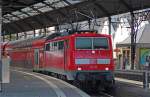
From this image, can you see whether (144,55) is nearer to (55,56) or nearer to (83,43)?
(55,56)

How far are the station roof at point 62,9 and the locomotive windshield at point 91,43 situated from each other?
661 inches

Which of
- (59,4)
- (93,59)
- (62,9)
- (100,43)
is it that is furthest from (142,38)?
→ (93,59)

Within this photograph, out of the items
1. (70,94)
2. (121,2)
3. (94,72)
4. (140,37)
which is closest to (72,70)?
(94,72)

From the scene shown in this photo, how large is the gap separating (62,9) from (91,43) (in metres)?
25.6

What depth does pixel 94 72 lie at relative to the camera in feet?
81.2

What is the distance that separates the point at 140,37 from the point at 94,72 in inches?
1152

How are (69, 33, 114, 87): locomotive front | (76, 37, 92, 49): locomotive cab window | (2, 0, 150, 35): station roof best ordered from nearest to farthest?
1. (69, 33, 114, 87): locomotive front
2. (76, 37, 92, 49): locomotive cab window
3. (2, 0, 150, 35): station roof

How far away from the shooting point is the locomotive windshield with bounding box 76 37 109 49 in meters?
25.3

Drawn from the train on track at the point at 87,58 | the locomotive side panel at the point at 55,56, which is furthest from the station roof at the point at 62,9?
the train on track at the point at 87,58

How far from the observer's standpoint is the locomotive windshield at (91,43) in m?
25.3

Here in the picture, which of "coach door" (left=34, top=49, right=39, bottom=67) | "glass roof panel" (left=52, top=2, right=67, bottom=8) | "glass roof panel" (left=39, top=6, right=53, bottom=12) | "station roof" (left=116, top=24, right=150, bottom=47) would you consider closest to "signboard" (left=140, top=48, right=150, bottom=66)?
"station roof" (left=116, top=24, right=150, bottom=47)

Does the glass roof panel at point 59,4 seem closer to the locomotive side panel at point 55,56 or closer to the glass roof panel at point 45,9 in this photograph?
the glass roof panel at point 45,9

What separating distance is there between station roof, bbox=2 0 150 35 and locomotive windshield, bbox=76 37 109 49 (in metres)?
16.8

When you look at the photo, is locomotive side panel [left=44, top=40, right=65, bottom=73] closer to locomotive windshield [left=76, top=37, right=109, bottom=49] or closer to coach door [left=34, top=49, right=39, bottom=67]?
locomotive windshield [left=76, top=37, right=109, bottom=49]
